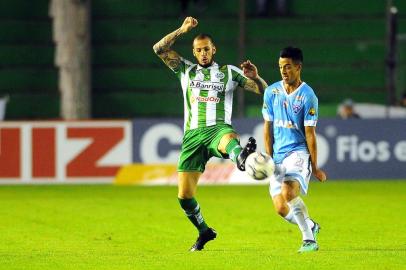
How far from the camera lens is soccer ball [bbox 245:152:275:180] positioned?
40.1ft

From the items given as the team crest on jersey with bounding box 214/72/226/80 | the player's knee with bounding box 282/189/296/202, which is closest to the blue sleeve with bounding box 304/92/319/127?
the player's knee with bounding box 282/189/296/202

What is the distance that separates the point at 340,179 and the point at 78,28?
677 centimetres

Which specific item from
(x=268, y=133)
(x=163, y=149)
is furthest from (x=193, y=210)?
(x=163, y=149)

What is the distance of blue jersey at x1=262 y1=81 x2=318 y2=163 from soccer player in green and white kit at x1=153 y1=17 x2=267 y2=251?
2.24 feet

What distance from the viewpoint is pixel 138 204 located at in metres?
20.8

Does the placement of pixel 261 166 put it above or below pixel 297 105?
below

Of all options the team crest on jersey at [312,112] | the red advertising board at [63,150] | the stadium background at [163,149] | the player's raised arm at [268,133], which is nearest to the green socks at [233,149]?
the player's raised arm at [268,133]

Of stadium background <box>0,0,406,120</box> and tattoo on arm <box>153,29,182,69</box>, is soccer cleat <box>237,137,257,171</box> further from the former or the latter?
stadium background <box>0,0,406,120</box>

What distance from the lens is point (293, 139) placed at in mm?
12688

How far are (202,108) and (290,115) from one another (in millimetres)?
1268

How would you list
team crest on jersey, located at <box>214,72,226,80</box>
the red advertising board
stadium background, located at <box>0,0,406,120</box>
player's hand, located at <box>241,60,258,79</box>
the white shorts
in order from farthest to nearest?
1. stadium background, located at <box>0,0,406,120</box>
2. the red advertising board
3. team crest on jersey, located at <box>214,72,226,80</box>
4. player's hand, located at <box>241,60,258,79</box>
5. the white shorts

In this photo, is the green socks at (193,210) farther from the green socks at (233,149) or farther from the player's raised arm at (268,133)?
the player's raised arm at (268,133)

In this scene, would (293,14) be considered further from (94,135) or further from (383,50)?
(94,135)

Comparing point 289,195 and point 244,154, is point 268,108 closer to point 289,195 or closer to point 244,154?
point 244,154
